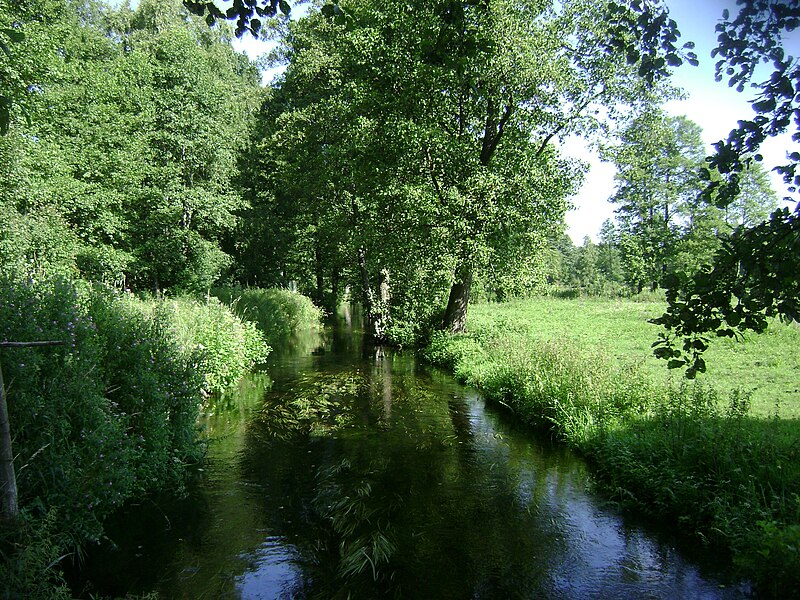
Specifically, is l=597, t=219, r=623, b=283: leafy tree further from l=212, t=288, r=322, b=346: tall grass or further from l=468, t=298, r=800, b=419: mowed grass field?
l=212, t=288, r=322, b=346: tall grass

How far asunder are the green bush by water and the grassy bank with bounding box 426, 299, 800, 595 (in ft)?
20.6

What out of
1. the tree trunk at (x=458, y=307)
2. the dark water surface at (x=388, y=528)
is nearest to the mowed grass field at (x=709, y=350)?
the tree trunk at (x=458, y=307)

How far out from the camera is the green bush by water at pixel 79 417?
4.39 metres

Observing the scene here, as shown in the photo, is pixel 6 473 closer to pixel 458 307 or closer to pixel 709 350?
pixel 709 350

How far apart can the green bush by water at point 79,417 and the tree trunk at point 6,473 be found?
0.46ft

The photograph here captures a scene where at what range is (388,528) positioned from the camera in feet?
20.4

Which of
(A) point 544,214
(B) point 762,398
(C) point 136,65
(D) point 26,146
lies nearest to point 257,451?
(B) point 762,398

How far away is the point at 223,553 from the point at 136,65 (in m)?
26.8

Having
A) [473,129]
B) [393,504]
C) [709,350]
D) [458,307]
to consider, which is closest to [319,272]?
[458,307]

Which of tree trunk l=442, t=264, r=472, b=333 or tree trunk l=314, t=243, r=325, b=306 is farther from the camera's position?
tree trunk l=314, t=243, r=325, b=306

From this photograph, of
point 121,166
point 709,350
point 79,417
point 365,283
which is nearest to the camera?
point 79,417

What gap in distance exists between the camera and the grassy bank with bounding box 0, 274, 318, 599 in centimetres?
425

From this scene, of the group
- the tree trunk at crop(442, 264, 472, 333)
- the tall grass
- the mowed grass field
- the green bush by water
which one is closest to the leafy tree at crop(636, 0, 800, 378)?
the mowed grass field

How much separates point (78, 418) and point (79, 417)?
1.2 inches
